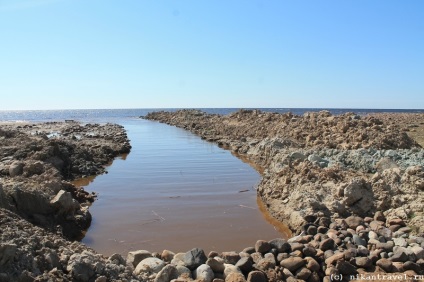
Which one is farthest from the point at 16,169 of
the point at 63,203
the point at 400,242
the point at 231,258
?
the point at 400,242

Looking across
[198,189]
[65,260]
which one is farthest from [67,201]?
[198,189]

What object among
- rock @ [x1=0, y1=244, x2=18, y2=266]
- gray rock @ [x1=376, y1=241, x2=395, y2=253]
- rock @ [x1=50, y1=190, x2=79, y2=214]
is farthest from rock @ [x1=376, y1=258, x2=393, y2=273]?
rock @ [x1=50, y1=190, x2=79, y2=214]

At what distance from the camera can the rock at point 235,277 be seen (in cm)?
467

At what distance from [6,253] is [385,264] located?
468cm

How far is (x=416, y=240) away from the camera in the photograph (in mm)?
5637

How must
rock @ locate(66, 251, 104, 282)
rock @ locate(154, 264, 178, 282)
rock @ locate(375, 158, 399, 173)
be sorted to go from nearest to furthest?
rock @ locate(66, 251, 104, 282)
rock @ locate(154, 264, 178, 282)
rock @ locate(375, 158, 399, 173)

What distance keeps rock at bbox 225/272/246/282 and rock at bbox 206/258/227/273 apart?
245 mm

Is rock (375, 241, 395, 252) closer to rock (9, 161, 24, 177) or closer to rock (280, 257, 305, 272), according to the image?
rock (280, 257, 305, 272)

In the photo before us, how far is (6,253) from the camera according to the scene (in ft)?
12.8

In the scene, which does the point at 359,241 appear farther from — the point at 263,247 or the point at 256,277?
the point at 256,277

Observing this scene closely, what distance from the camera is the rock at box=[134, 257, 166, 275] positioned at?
4.87 metres

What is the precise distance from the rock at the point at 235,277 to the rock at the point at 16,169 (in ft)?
23.6

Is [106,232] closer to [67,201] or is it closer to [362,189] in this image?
[67,201]

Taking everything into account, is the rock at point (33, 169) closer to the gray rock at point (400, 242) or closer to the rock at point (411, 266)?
the gray rock at point (400, 242)
